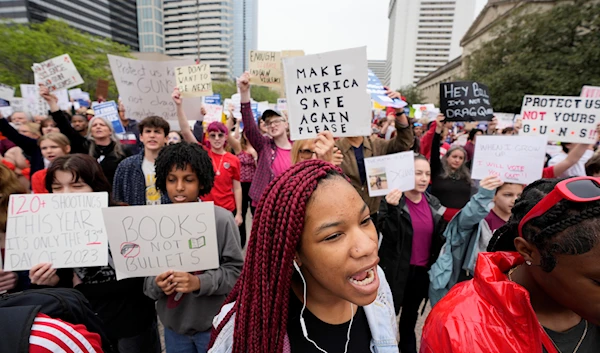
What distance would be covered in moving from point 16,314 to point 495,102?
33411 mm

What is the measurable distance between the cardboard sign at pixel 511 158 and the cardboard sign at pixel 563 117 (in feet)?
3.58

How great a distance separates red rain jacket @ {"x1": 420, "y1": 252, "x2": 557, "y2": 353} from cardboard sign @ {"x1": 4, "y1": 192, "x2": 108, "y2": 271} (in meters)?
1.79

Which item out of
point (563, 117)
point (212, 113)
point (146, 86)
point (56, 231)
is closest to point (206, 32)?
point (212, 113)

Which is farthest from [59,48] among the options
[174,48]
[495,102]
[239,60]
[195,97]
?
[239,60]

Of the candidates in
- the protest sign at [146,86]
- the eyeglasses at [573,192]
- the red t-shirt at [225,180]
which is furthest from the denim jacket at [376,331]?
the protest sign at [146,86]

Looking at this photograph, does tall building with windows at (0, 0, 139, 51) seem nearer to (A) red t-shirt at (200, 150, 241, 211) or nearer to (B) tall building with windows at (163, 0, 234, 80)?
(B) tall building with windows at (163, 0, 234, 80)

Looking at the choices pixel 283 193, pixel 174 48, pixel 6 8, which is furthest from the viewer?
pixel 174 48

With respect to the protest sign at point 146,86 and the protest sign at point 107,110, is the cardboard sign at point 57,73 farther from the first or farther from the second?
the protest sign at point 146,86

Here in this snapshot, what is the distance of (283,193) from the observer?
1122mm

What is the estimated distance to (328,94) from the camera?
2.54m

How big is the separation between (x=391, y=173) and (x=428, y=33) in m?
123

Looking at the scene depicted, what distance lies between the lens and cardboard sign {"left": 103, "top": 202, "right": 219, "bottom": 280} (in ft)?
5.45

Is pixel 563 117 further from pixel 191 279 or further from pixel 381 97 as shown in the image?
pixel 191 279

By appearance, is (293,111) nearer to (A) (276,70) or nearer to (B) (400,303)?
(B) (400,303)
